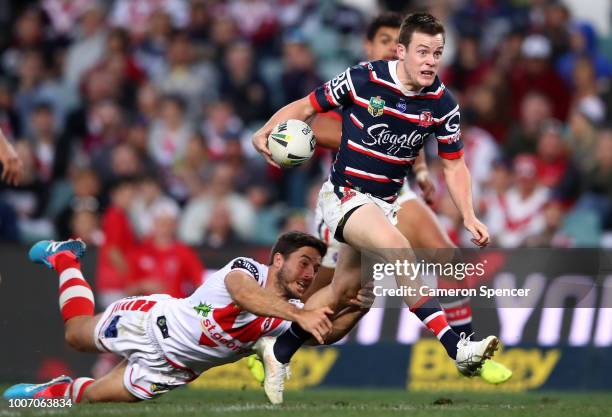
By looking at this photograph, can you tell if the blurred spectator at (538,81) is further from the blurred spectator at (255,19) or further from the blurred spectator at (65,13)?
the blurred spectator at (65,13)

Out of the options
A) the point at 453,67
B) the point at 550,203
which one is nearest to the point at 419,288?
the point at 550,203

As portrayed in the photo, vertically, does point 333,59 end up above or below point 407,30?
below

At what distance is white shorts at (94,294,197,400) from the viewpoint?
9.25 m

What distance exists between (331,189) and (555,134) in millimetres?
6366

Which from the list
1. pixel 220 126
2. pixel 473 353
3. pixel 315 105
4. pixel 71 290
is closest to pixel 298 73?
pixel 220 126

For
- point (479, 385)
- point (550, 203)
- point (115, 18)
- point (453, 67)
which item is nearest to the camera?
point (479, 385)

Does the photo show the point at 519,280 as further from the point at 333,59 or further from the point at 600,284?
the point at 333,59

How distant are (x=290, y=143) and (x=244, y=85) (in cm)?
804

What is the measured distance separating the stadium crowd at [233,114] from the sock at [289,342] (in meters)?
4.01

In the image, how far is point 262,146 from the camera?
890 cm

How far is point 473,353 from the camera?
8.26 m

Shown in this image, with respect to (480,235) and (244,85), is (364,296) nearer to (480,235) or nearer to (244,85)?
(480,235)

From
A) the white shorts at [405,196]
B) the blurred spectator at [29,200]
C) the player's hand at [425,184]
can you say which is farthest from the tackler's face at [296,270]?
the blurred spectator at [29,200]

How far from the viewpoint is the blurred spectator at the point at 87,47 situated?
17.8 meters
